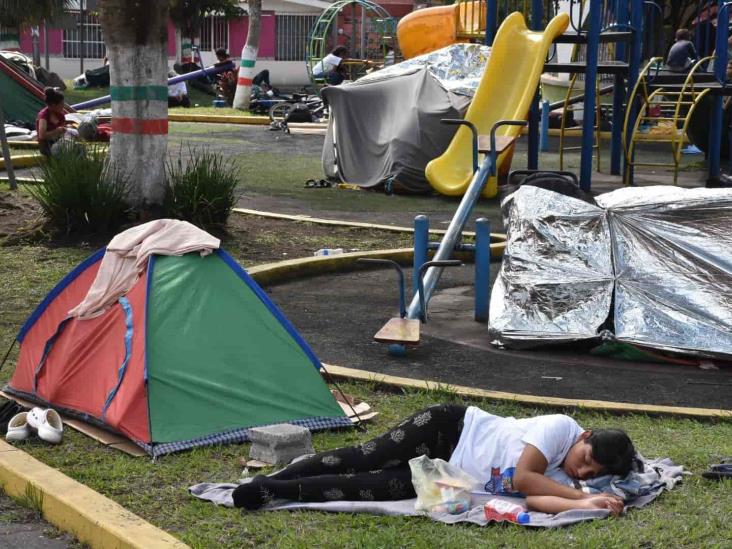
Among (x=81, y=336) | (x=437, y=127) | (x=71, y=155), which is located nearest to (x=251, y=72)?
(x=437, y=127)

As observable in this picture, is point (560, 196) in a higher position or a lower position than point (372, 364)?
higher

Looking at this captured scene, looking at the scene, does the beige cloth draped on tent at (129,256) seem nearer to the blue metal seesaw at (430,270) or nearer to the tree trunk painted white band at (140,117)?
the blue metal seesaw at (430,270)

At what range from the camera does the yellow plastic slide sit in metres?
14.8

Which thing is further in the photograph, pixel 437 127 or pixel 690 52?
pixel 690 52

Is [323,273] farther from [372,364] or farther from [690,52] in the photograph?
[690,52]

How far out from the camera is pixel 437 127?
627 inches

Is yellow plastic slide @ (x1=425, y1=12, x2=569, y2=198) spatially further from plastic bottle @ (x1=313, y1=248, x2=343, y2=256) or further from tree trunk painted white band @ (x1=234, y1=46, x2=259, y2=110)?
tree trunk painted white band @ (x1=234, y1=46, x2=259, y2=110)

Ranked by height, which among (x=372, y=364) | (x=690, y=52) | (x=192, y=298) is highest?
(x=690, y=52)

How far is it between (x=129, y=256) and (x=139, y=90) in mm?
5332

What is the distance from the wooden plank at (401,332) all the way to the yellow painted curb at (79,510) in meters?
2.78

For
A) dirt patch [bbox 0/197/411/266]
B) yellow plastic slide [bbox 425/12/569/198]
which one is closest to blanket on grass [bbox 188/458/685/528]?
dirt patch [bbox 0/197/411/266]

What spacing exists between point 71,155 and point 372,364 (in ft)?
17.1

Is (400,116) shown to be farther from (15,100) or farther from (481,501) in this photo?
(481,501)

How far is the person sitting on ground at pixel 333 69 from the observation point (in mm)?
29344
